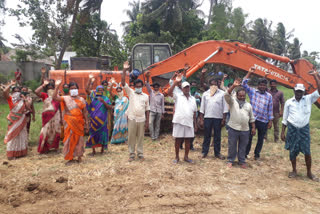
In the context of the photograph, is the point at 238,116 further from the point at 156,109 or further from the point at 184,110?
the point at 156,109

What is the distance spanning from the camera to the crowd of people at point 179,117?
177 inches

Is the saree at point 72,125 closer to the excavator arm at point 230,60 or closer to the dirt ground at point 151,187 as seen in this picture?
the dirt ground at point 151,187

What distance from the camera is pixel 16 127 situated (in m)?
5.53

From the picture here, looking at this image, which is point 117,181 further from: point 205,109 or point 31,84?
point 31,84

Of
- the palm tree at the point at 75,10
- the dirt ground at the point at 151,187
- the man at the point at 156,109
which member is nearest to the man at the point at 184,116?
the dirt ground at the point at 151,187

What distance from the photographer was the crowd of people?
450 centimetres

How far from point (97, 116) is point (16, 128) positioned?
1.81m

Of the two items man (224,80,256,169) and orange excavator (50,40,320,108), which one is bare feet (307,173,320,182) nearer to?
man (224,80,256,169)

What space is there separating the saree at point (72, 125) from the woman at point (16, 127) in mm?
1431

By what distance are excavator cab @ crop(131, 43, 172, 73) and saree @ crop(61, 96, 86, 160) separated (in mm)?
3395

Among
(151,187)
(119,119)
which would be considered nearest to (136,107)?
(151,187)

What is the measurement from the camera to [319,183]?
424 centimetres

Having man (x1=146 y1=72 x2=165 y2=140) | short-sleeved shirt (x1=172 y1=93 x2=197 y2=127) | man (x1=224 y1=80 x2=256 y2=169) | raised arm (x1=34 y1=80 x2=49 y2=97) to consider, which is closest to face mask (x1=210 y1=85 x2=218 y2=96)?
man (x1=224 y1=80 x2=256 y2=169)

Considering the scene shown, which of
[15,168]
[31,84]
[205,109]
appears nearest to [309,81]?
[205,109]
